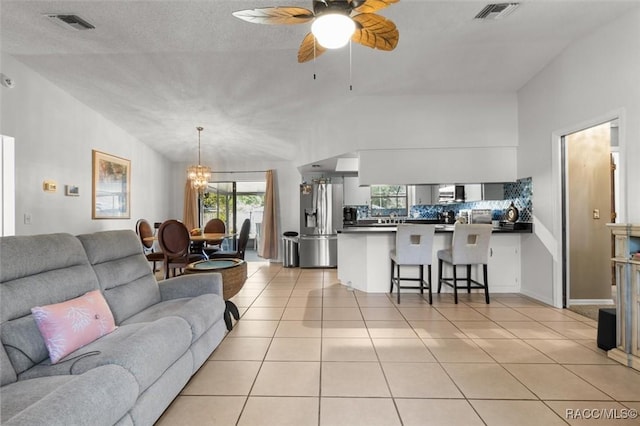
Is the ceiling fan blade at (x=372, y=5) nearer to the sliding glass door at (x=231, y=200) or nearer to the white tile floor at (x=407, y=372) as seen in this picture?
the white tile floor at (x=407, y=372)

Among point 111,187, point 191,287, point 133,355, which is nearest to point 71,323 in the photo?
point 133,355

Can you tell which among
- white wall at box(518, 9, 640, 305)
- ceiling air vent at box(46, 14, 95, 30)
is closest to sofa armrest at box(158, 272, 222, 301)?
ceiling air vent at box(46, 14, 95, 30)

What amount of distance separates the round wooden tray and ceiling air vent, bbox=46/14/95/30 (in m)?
2.49

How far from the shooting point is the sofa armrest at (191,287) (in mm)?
2656

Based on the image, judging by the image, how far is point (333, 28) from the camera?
188 centimetres

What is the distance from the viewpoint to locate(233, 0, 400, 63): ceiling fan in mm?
1878

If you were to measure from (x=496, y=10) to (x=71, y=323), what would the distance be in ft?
12.6

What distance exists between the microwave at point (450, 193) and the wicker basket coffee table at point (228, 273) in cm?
337

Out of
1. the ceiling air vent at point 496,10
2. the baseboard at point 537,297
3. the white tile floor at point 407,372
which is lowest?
the white tile floor at point 407,372

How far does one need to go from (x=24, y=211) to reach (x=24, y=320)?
9.99 ft

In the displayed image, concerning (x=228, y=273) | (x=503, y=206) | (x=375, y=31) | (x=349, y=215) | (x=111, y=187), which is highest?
(x=375, y=31)

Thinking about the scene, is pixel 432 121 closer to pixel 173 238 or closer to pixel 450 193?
pixel 450 193

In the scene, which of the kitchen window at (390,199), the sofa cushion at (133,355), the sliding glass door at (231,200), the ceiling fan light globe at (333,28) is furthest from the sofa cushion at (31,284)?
the sliding glass door at (231,200)

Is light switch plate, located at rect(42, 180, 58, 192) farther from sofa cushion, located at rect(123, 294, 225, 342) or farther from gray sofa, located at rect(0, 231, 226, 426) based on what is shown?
sofa cushion, located at rect(123, 294, 225, 342)
